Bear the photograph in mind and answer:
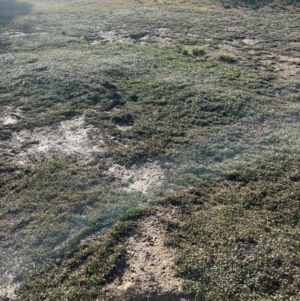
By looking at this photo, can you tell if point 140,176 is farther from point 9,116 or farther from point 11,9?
point 11,9

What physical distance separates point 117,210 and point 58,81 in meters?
6.35

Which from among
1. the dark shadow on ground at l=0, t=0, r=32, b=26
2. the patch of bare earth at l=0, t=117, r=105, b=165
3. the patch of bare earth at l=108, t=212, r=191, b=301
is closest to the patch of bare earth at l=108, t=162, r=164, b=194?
the patch of bare earth at l=0, t=117, r=105, b=165

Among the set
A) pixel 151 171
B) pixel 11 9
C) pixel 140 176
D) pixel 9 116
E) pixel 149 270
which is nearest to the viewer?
pixel 149 270

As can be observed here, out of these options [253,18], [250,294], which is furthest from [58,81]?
[253,18]

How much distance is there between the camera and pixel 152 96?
1093cm

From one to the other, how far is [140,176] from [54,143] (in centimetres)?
239

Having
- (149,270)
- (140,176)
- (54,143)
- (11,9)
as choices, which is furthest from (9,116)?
(11,9)

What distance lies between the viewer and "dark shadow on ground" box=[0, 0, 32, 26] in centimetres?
2198

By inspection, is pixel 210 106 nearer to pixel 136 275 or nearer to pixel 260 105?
pixel 260 105

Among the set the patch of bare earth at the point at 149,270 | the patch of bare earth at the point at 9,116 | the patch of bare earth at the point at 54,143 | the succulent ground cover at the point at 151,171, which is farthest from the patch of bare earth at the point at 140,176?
the patch of bare earth at the point at 9,116

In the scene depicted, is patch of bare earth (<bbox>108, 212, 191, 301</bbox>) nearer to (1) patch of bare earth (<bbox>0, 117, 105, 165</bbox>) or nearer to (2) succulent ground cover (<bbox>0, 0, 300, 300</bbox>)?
(2) succulent ground cover (<bbox>0, 0, 300, 300</bbox>)

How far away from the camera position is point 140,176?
775 centimetres

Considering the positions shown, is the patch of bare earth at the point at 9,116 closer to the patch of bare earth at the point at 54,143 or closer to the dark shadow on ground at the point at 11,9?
the patch of bare earth at the point at 54,143

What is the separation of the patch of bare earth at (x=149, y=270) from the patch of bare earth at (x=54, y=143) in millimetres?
2645
